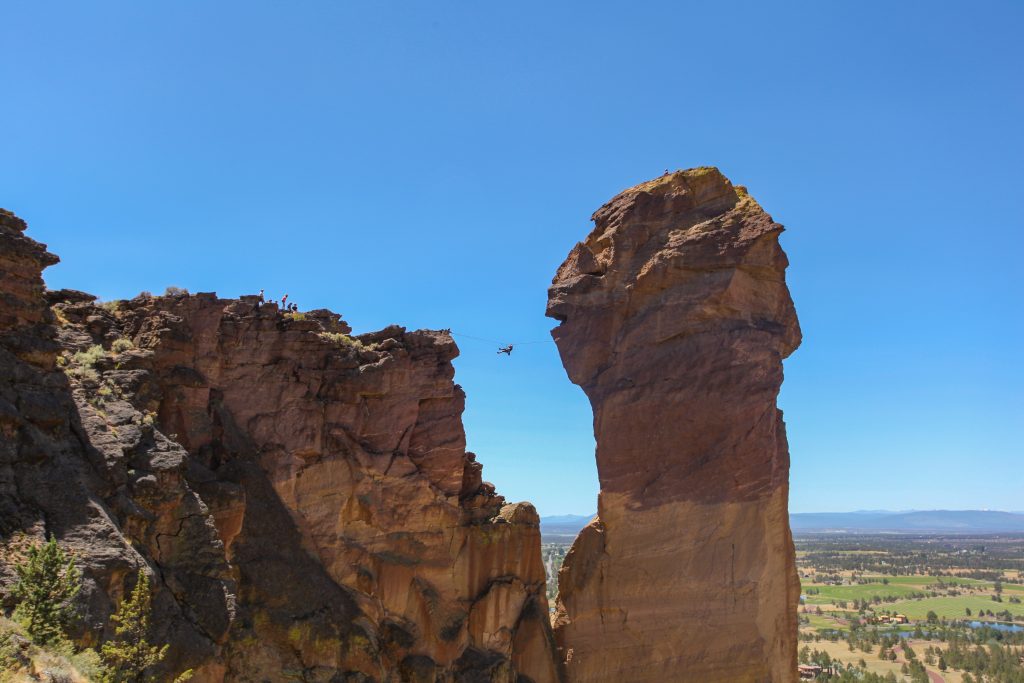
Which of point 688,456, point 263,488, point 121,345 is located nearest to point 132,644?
point 121,345

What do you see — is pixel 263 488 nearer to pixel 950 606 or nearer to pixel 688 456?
pixel 688 456

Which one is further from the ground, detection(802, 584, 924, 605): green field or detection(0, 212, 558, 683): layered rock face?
detection(0, 212, 558, 683): layered rock face

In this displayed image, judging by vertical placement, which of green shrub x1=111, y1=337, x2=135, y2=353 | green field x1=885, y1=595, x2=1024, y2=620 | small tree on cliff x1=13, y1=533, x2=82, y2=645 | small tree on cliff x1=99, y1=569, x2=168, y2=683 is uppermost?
green shrub x1=111, y1=337, x2=135, y2=353

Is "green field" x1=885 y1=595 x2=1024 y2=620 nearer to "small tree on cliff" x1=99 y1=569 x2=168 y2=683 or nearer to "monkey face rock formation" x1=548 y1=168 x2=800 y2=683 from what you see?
"monkey face rock formation" x1=548 y1=168 x2=800 y2=683

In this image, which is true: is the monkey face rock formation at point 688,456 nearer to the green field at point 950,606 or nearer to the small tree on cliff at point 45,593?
the small tree on cliff at point 45,593

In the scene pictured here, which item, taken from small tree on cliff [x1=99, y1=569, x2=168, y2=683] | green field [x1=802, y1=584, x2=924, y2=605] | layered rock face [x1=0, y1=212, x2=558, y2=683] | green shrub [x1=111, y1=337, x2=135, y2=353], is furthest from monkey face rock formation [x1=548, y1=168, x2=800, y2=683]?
green field [x1=802, y1=584, x2=924, y2=605]

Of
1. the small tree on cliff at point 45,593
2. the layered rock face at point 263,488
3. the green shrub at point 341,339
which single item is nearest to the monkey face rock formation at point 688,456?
the layered rock face at point 263,488
